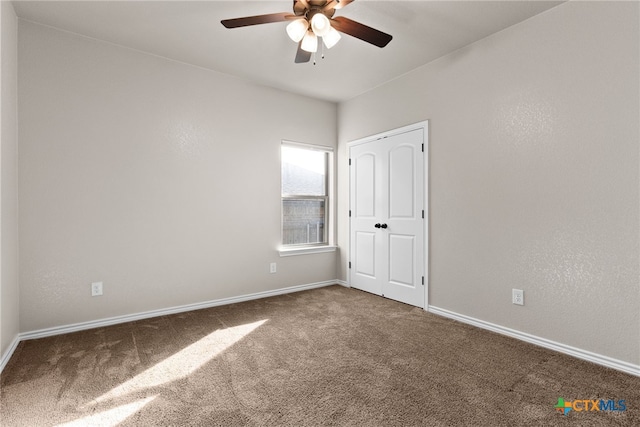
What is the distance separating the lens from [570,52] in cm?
238

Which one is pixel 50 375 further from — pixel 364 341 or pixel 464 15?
pixel 464 15

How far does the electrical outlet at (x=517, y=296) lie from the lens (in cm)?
268

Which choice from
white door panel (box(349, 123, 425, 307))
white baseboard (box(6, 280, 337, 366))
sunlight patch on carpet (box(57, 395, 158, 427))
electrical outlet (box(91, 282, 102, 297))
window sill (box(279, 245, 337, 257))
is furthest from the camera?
window sill (box(279, 245, 337, 257))

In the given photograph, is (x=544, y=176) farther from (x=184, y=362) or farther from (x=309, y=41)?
(x=184, y=362)

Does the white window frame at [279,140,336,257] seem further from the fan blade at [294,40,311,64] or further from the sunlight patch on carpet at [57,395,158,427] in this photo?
the sunlight patch on carpet at [57,395,158,427]

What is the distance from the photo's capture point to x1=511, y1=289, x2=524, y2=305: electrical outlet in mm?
2676

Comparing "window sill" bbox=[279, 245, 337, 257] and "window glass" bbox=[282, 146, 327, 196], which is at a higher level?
"window glass" bbox=[282, 146, 327, 196]

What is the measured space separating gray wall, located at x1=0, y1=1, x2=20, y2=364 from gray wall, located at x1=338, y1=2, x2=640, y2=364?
3631 millimetres

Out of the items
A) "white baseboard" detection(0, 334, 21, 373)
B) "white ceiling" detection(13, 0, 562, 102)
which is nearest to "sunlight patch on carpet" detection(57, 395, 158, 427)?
"white baseboard" detection(0, 334, 21, 373)

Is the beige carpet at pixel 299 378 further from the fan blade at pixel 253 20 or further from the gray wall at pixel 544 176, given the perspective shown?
the fan blade at pixel 253 20

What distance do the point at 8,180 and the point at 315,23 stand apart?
2544 millimetres

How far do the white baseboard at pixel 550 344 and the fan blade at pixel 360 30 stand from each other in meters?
2.58

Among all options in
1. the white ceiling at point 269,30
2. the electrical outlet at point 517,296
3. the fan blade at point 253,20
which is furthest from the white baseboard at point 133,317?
the fan blade at point 253,20

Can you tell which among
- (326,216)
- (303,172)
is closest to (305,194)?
(303,172)
